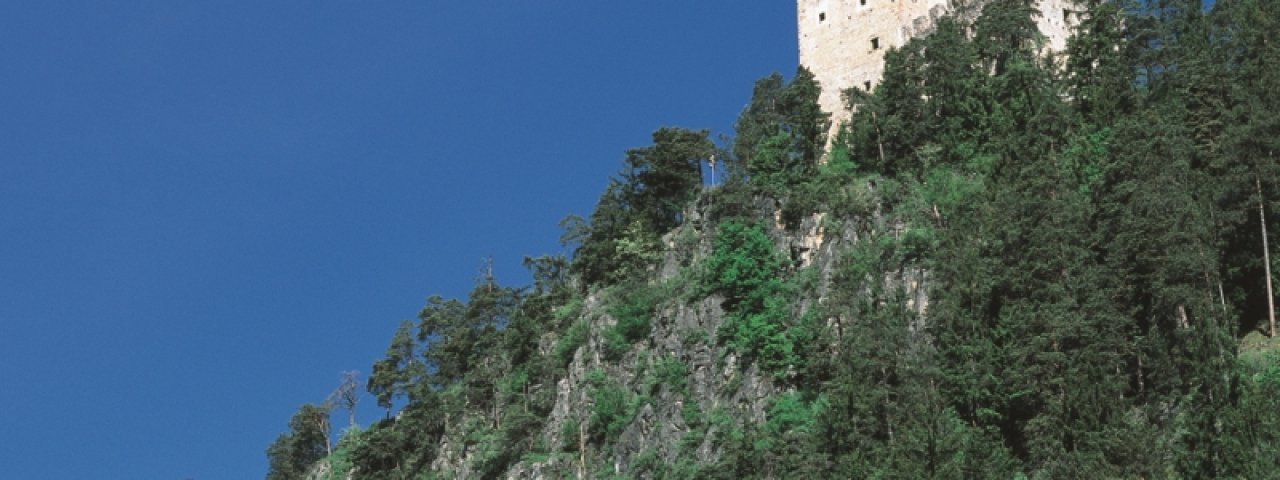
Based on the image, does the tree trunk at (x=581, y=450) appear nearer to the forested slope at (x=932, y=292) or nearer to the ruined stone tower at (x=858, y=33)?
the forested slope at (x=932, y=292)

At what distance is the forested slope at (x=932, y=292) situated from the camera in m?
49.2

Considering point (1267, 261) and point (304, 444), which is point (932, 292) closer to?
point (1267, 261)

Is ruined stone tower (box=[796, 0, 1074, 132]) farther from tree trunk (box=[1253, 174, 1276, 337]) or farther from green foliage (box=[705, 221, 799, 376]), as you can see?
tree trunk (box=[1253, 174, 1276, 337])

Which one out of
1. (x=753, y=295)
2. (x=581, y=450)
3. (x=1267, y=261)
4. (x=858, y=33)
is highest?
(x=858, y=33)

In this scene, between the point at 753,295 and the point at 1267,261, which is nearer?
the point at 1267,261

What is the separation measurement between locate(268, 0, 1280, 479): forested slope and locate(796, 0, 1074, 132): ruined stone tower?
147cm

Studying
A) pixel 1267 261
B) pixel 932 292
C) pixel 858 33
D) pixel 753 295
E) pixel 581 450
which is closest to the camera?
pixel 1267 261

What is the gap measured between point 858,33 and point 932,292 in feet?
73.4

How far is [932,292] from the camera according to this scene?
5897 cm

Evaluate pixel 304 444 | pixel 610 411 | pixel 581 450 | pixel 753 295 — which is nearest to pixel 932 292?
pixel 753 295

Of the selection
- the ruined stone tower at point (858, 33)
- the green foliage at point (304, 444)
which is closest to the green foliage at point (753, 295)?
the ruined stone tower at point (858, 33)

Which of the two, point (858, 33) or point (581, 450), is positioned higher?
point (858, 33)

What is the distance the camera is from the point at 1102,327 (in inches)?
1986

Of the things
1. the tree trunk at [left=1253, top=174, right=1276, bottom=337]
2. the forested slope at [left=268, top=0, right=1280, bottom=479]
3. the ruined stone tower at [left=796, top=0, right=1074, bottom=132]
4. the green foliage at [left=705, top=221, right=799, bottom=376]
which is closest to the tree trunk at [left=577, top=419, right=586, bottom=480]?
the forested slope at [left=268, top=0, right=1280, bottom=479]
